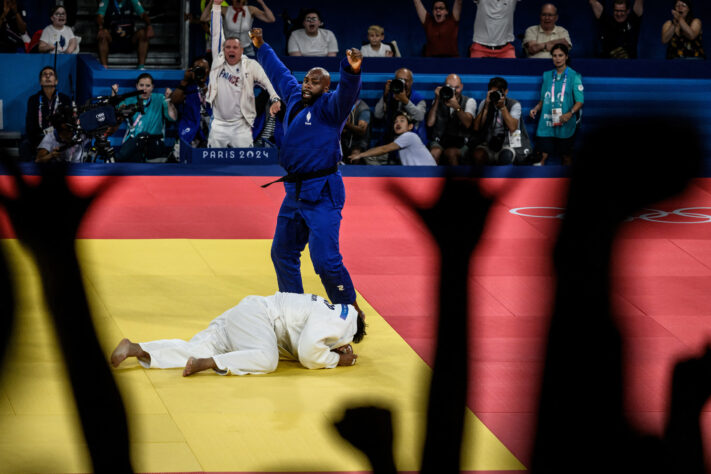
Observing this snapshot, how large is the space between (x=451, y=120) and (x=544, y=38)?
122 inches

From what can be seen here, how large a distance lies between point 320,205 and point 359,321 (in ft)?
2.89

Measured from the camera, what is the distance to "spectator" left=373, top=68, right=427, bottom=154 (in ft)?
45.0

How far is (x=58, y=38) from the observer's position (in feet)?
50.3

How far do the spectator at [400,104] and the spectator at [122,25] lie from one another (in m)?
4.03

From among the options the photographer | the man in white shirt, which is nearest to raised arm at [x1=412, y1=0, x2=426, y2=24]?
the photographer

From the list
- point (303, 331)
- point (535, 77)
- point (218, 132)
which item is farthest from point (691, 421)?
point (535, 77)

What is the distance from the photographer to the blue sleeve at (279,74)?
769 centimetres

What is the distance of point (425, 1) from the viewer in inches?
758

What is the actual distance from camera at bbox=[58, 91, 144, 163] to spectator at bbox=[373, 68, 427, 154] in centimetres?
346

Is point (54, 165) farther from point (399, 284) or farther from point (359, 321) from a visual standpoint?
point (399, 284)

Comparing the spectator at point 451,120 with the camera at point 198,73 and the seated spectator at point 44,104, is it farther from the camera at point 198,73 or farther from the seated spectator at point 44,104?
the seated spectator at point 44,104

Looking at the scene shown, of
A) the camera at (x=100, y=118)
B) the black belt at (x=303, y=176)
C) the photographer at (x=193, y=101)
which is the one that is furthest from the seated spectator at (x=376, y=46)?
the black belt at (x=303, y=176)

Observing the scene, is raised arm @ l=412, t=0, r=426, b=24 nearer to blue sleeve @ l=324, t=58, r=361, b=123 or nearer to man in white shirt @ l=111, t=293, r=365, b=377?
blue sleeve @ l=324, t=58, r=361, b=123

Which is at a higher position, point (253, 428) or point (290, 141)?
point (290, 141)
